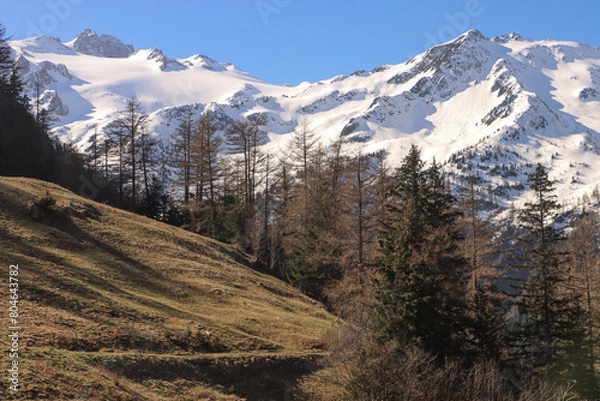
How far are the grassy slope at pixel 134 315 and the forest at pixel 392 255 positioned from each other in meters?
3.27

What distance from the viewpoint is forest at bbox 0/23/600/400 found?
68.9 ft

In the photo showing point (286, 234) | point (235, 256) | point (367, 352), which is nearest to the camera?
point (367, 352)

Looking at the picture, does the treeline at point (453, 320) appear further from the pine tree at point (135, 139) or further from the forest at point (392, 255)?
the pine tree at point (135, 139)

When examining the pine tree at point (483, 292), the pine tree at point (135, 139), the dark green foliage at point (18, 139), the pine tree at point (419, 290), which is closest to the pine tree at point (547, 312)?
the pine tree at point (483, 292)

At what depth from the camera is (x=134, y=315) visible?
20.8 meters

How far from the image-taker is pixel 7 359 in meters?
13.1

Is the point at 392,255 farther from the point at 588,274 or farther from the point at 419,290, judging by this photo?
the point at 588,274

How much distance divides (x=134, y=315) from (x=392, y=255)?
12.8m

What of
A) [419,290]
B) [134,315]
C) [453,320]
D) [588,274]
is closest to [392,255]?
[419,290]

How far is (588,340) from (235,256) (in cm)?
2545

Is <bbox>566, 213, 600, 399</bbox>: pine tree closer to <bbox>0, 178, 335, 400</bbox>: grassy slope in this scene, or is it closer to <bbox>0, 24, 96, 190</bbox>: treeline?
<bbox>0, 178, 335, 400</bbox>: grassy slope

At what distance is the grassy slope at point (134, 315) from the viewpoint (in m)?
15.6

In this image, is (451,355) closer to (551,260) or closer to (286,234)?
(551,260)

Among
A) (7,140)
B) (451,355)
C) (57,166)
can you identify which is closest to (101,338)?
(451,355)
